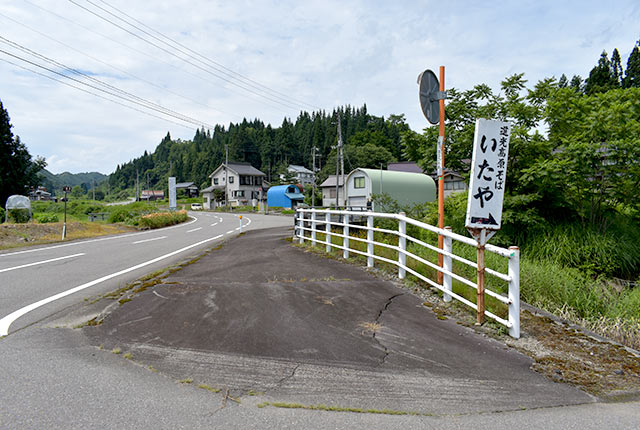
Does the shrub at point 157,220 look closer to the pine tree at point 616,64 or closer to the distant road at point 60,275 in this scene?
the distant road at point 60,275

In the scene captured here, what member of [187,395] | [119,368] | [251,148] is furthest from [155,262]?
[251,148]

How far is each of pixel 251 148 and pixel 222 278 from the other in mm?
90719

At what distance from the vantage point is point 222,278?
6.77m

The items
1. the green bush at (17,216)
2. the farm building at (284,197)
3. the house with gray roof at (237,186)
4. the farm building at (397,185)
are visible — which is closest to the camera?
the green bush at (17,216)

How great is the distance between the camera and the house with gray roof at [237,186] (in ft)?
226

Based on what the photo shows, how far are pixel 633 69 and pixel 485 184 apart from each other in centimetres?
5202

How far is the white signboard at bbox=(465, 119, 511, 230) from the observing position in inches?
174

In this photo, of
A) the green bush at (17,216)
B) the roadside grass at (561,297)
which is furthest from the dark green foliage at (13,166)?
the roadside grass at (561,297)

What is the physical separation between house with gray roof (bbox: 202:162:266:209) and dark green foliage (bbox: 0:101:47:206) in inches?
1167

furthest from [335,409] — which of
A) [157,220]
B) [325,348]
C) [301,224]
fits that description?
[157,220]

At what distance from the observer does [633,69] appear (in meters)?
41.9

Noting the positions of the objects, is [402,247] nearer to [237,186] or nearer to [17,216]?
[17,216]

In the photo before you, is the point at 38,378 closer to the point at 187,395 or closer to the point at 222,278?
the point at 187,395

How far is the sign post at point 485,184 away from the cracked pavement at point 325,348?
1.10 meters
